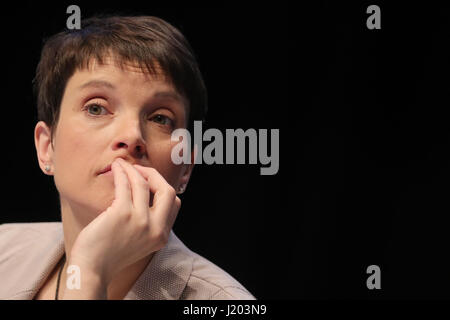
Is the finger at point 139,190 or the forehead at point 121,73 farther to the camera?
the forehead at point 121,73

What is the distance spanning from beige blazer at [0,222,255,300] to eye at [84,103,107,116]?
1.60 feet

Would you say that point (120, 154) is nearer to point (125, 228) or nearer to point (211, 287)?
point (125, 228)

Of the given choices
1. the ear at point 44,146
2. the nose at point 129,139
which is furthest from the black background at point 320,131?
the nose at point 129,139

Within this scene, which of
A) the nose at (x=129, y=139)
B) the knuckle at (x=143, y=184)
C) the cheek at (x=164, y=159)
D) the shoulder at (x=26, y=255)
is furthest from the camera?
the shoulder at (x=26, y=255)

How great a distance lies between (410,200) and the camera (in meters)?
2.19

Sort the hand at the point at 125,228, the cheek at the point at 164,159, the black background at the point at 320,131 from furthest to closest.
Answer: the black background at the point at 320,131
the cheek at the point at 164,159
the hand at the point at 125,228

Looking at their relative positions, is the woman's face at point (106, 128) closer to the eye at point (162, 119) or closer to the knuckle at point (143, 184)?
the eye at point (162, 119)

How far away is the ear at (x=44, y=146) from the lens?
70.4 inches

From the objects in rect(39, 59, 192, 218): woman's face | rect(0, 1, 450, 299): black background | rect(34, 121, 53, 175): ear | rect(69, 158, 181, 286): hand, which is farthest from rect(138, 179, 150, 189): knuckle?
rect(0, 1, 450, 299): black background

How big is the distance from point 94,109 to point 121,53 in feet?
0.64

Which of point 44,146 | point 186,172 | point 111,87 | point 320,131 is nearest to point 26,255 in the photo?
point 44,146

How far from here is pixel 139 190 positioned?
1.39m
